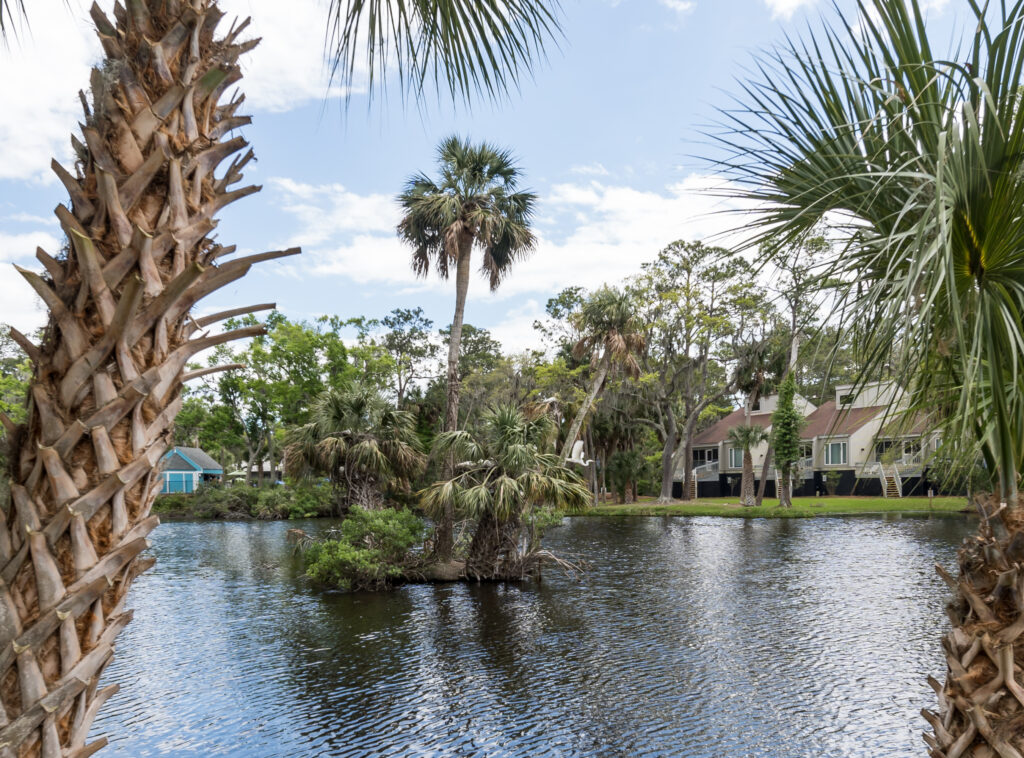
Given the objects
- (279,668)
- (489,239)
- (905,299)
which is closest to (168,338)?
(905,299)

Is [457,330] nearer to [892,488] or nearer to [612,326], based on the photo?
[612,326]

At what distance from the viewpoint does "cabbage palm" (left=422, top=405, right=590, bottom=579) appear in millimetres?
16516

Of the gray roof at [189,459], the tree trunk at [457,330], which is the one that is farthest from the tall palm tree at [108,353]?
the gray roof at [189,459]

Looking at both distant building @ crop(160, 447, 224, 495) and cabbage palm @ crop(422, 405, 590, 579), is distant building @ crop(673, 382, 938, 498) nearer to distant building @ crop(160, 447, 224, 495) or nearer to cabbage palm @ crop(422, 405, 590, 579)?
cabbage palm @ crop(422, 405, 590, 579)

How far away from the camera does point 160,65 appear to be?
2125mm

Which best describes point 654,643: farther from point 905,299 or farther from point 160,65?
point 160,65

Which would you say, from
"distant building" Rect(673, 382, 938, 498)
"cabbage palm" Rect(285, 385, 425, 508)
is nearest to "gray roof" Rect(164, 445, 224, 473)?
"cabbage palm" Rect(285, 385, 425, 508)

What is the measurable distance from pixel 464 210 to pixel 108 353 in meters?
18.7

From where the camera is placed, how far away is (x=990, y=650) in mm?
3072

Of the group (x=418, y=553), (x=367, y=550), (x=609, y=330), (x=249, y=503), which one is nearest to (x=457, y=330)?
(x=418, y=553)

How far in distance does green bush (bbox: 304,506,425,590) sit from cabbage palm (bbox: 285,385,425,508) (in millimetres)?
5312

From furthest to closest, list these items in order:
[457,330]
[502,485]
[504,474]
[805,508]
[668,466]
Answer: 1. [668,466]
2. [805,508]
3. [457,330]
4. [504,474]
5. [502,485]

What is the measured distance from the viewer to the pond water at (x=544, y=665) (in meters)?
8.77

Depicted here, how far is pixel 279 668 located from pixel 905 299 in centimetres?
1143
